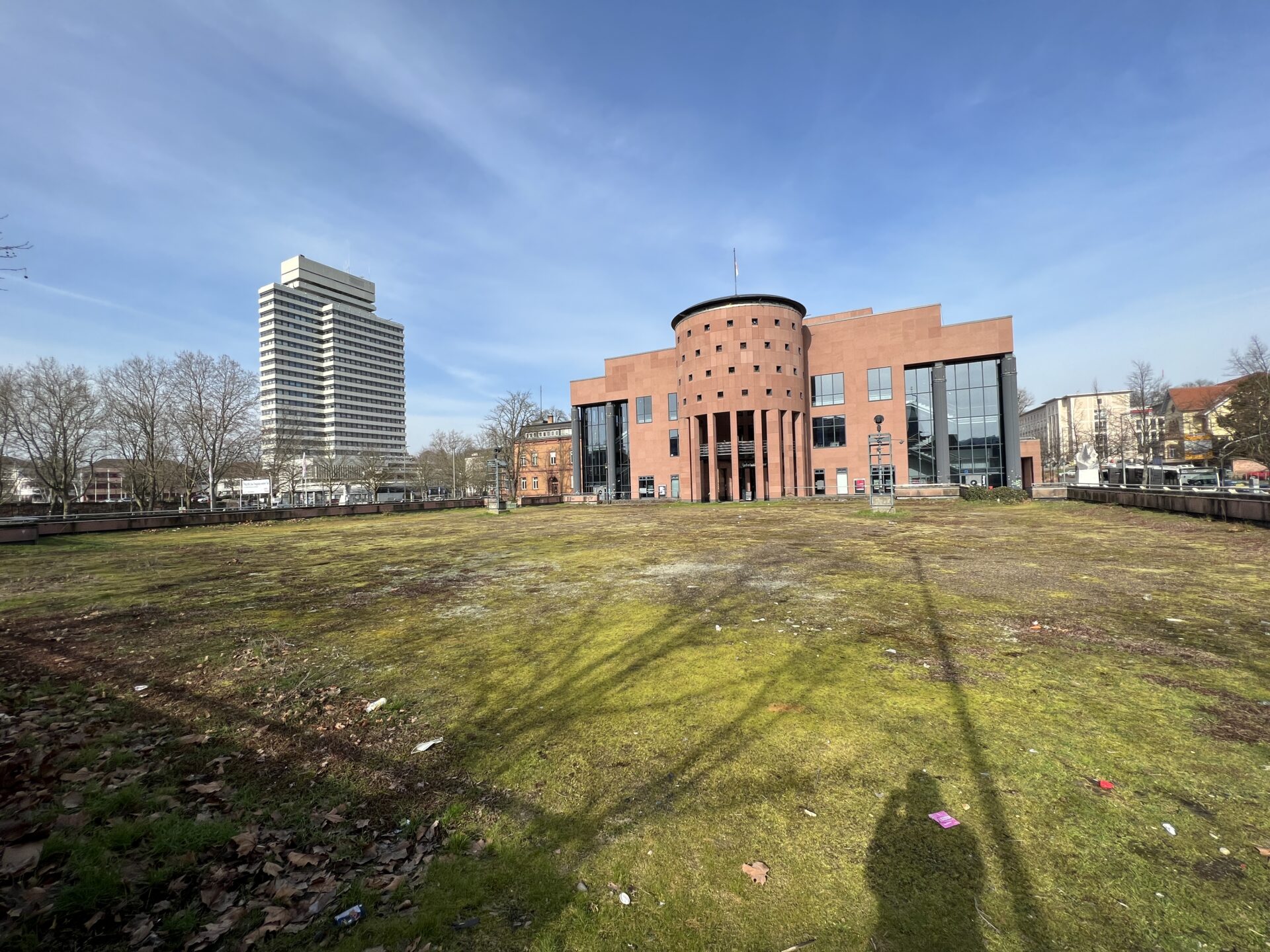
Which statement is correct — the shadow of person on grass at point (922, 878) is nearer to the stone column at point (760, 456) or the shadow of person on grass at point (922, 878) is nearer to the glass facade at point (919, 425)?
the stone column at point (760, 456)

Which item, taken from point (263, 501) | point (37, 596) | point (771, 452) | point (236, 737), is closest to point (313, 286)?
point (263, 501)

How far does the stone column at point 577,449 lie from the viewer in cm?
6475

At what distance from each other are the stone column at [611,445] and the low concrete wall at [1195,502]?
4433 centimetres

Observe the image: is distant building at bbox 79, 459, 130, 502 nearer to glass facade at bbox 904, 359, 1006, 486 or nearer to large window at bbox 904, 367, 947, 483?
large window at bbox 904, 367, 947, 483

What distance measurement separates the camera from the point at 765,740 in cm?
436

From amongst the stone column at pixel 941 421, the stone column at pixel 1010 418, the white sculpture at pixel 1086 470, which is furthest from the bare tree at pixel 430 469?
the white sculpture at pixel 1086 470

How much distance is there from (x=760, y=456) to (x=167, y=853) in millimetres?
49801

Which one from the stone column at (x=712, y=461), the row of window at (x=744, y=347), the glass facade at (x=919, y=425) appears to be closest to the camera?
the glass facade at (x=919, y=425)

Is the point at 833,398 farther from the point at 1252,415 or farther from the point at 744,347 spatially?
the point at 1252,415

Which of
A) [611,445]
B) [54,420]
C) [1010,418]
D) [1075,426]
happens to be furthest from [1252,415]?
[54,420]

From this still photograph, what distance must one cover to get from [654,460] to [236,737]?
5474 cm

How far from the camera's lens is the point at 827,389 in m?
52.5

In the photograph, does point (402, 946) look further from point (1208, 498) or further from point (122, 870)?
point (1208, 498)

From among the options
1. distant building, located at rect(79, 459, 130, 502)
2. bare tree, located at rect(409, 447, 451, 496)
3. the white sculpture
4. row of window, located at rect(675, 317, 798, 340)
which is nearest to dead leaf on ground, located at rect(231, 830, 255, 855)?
the white sculpture
